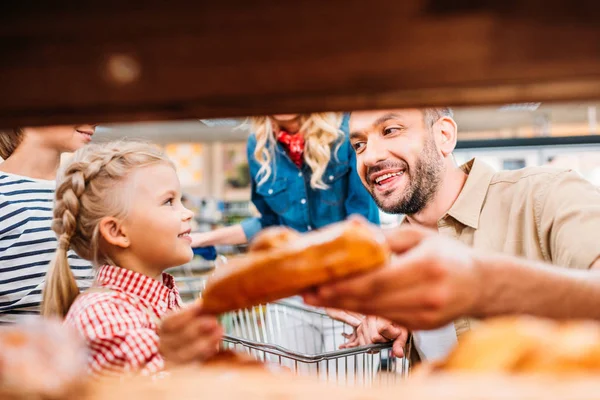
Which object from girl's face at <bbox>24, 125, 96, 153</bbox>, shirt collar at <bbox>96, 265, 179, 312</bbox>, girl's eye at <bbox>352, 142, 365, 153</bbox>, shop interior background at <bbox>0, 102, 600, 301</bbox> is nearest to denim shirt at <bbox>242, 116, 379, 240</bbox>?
girl's eye at <bbox>352, 142, 365, 153</bbox>

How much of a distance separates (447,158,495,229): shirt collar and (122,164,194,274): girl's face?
0.68 m

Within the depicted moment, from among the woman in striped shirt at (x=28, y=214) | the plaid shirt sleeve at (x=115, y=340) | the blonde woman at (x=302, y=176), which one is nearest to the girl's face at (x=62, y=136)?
the woman in striped shirt at (x=28, y=214)

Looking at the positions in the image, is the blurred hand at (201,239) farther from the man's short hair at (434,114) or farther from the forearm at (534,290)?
the forearm at (534,290)

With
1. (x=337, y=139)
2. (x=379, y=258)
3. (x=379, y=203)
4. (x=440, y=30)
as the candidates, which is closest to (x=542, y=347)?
(x=379, y=258)

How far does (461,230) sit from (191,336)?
2.91 feet

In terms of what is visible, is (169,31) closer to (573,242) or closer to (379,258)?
(379,258)

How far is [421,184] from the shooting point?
1.53 m

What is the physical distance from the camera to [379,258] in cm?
56

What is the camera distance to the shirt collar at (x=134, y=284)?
46.8 inches

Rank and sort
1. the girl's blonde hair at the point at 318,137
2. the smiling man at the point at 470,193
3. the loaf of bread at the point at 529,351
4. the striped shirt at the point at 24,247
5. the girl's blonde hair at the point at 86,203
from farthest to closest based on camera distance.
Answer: the girl's blonde hair at the point at 318,137, the striped shirt at the point at 24,247, the girl's blonde hair at the point at 86,203, the smiling man at the point at 470,193, the loaf of bread at the point at 529,351

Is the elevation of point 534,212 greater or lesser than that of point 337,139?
lesser

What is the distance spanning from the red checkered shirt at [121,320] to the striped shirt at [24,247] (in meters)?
0.40

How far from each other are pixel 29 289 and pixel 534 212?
4.40 feet

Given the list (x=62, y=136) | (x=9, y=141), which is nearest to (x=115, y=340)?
(x=62, y=136)
